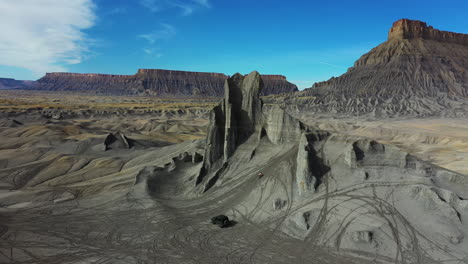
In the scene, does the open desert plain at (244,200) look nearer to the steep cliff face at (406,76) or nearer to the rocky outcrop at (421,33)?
the steep cliff face at (406,76)

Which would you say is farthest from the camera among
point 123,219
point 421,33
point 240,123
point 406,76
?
point 421,33

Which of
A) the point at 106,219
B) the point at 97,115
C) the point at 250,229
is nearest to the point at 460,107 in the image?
the point at 250,229

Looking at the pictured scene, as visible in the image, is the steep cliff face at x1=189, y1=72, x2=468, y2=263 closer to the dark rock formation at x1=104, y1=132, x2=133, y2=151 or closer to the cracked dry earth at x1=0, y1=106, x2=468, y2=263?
the cracked dry earth at x1=0, y1=106, x2=468, y2=263

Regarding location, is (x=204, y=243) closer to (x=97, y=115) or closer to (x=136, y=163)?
(x=136, y=163)

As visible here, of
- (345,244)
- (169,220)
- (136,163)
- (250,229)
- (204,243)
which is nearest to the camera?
(345,244)

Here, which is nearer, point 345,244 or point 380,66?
point 345,244

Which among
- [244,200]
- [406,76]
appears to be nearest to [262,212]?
[244,200]

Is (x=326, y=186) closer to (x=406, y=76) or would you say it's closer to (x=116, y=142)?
(x=116, y=142)

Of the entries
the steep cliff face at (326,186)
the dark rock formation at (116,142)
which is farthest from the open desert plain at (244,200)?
the dark rock formation at (116,142)

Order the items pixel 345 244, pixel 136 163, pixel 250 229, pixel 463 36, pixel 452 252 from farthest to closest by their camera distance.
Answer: pixel 463 36 < pixel 136 163 < pixel 250 229 < pixel 345 244 < pixel 452 252
